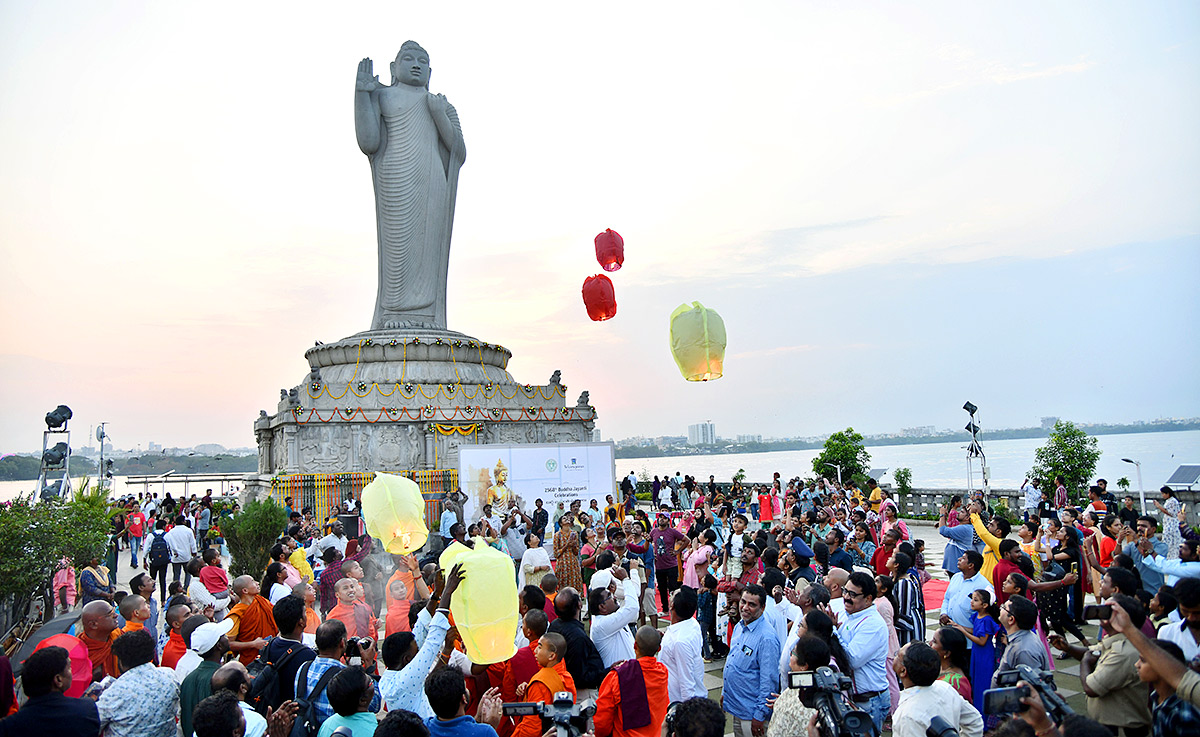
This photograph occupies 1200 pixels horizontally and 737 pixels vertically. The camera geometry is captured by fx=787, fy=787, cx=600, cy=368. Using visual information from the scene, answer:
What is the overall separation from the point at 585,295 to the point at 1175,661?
1211 cm

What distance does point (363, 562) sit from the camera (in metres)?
10.2

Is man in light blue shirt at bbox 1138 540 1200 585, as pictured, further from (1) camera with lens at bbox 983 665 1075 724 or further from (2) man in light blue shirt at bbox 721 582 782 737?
(1) camera with lens at bbox 983 665 1075 724

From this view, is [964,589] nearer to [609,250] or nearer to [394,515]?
[394,515]

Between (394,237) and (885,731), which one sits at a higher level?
(394,237)

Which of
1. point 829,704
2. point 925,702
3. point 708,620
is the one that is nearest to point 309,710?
point 829,704

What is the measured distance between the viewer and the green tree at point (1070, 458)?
19.1m

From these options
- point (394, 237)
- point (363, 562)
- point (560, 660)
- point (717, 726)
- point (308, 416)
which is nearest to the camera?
point (717, 726)

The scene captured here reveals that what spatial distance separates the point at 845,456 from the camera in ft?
82.3

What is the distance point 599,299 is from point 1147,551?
9.53 m

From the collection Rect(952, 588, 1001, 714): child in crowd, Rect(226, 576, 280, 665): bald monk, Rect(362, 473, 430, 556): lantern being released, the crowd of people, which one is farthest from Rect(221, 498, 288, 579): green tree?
Rect(952, 588, 1001, 714): child in crowd

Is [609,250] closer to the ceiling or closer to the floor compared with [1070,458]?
closer to the ceiling

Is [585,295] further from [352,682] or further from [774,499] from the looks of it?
[352,682]

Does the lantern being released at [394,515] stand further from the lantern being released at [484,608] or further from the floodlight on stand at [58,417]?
the floodlight on stand at [58,417]

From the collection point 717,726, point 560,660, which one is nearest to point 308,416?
point 560,660
